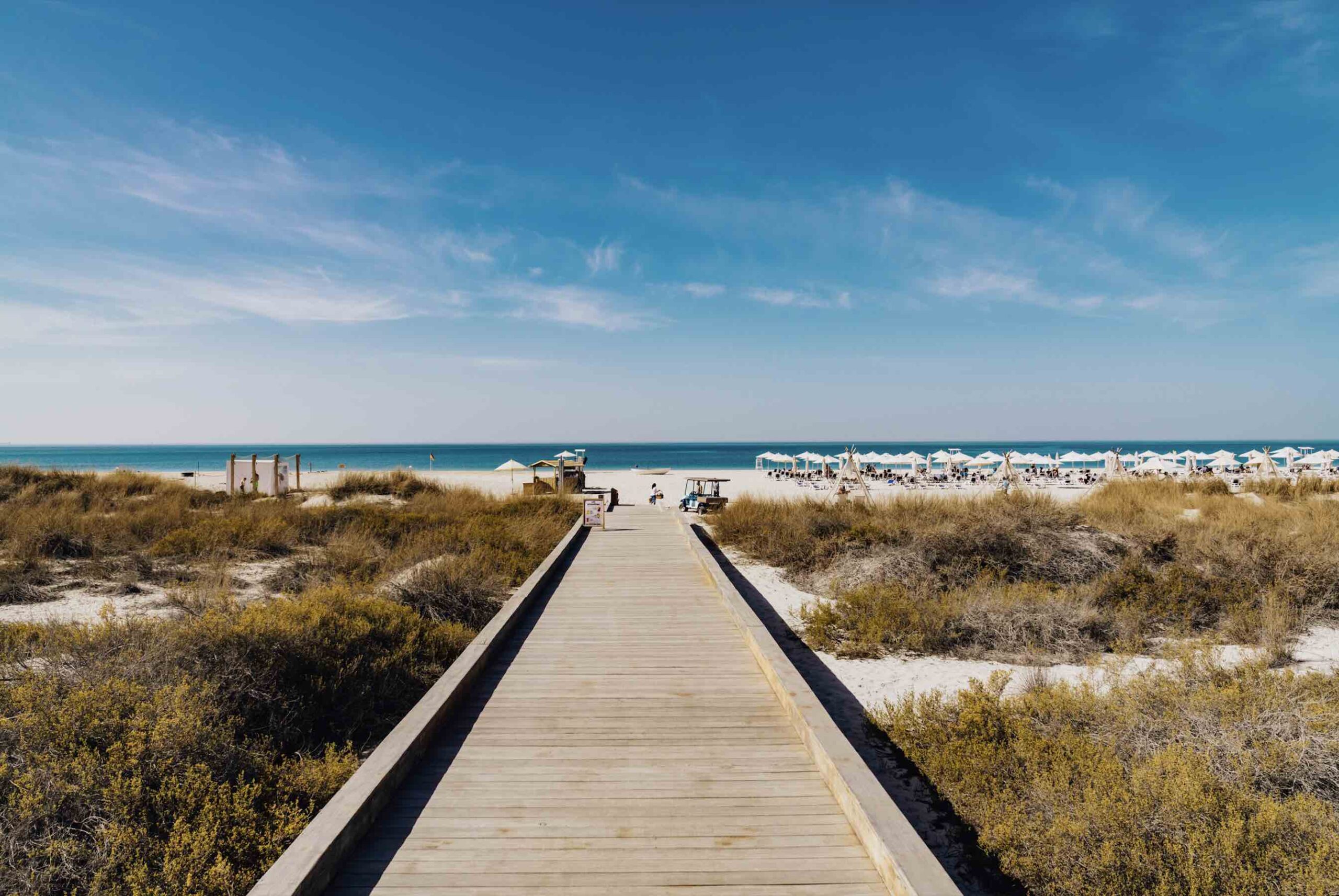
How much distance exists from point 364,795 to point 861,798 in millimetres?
Answer: 2581

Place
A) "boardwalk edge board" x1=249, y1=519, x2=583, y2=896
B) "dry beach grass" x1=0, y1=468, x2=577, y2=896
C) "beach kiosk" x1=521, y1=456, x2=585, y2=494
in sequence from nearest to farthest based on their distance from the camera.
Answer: "boardwalk edge board" x1=249, y1=519, x2=583, y2=896 < "dry beach grass" x1=0, y1=468, x2=577, y2=896 < "beach kiosk" x1=521, y1=456, x2=585, y2=494

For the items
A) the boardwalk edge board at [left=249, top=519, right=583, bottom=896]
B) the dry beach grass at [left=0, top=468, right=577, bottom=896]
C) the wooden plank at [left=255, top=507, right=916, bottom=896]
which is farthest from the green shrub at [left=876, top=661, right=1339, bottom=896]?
the dry beach grass at [left=0, top=468, right=577, bottom=896]

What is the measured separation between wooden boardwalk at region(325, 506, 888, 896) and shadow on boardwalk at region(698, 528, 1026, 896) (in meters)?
0.84

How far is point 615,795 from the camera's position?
375 centimetres

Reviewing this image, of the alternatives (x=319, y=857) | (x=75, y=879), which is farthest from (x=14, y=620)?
(x=319, y=857)

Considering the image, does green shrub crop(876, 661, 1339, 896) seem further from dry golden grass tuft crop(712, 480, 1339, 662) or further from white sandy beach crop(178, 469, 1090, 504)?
white sandy beach crop(178, 469, 1090, 504)

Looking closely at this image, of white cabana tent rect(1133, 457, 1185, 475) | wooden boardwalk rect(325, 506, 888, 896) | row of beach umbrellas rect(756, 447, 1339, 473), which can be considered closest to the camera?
wooden boardwalk rect(325, 506, 888, 896)

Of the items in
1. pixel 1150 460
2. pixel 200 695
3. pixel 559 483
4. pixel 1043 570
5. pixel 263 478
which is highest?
pixel 1150 460

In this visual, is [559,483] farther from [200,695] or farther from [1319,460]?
[1319,460]

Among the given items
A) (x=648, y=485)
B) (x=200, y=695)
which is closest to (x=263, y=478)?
(x=648, y=485)

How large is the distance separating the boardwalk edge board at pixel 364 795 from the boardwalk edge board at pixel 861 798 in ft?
8.21

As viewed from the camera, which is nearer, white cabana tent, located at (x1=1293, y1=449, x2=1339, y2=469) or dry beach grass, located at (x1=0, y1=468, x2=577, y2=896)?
dry beach grass, located at (x1=0, y1=468, x2=577, y2=896)

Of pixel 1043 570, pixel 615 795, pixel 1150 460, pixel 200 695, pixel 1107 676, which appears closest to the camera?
pixel 615 795

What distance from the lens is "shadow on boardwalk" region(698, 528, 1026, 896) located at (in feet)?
12.0
